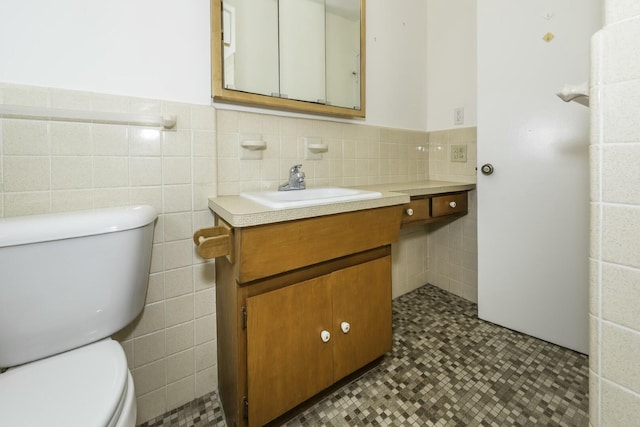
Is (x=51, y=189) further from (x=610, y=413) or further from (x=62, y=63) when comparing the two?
(x=610, y=413)

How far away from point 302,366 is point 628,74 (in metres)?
1.18

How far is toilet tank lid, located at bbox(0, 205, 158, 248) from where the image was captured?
70cm

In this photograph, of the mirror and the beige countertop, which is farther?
the mirror

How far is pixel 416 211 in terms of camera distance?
1.54m

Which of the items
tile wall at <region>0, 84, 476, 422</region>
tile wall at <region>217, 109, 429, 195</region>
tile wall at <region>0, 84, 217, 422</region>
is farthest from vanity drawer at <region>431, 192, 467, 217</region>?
tile wall at <region>0, 84, 217, 422</region>

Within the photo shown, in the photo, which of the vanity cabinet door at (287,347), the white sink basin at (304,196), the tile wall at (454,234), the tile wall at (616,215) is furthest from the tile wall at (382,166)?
the tile wall at (616,215)

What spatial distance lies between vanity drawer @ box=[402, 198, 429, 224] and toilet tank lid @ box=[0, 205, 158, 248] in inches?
46.4

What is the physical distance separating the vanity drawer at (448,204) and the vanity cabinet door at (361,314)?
0.58m

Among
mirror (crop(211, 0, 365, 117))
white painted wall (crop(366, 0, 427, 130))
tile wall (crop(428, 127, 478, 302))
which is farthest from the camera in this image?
tile wall (crop(428, 127, 478, 302))

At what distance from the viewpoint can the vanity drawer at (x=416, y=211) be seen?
1.50 m

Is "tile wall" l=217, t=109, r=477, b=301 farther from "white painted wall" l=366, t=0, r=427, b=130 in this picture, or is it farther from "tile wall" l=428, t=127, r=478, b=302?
"white painted wall" l=366, t=0, r=427, b=130

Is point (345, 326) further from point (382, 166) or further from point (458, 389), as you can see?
point (382, 166)

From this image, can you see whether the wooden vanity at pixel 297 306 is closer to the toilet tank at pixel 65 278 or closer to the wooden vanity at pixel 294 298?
the wooden vanity at pixel 294 298

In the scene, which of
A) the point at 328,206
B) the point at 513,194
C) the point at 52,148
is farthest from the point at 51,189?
the point at 513,194
